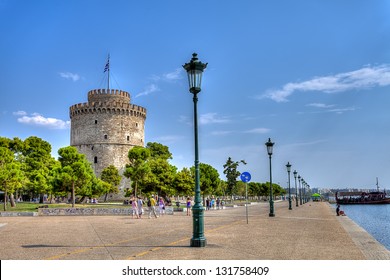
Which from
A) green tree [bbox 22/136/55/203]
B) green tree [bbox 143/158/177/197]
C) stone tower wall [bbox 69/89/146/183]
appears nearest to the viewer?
green tree [bbox 143/158/177/197]

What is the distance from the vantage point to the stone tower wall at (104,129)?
72875 millimetres

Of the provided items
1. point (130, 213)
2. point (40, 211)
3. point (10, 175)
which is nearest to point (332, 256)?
point (130, 213)

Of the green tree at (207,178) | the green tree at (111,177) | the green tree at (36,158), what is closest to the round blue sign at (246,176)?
the green tree at (36,158)

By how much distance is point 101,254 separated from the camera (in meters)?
9.66

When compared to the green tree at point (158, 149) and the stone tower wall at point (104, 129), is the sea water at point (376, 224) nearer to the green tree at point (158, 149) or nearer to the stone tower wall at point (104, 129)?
the green tree at point (158, 149)

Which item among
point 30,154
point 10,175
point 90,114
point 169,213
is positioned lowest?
point 169,213

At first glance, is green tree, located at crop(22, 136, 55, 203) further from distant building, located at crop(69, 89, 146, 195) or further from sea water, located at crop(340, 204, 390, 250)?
sea water, located at crop(340, 204, 390, 250)

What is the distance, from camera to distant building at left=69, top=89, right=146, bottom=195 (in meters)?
72.9

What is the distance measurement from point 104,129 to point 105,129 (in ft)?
0.64

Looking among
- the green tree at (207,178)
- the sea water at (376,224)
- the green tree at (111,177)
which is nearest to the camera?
the sea water at (376,224)

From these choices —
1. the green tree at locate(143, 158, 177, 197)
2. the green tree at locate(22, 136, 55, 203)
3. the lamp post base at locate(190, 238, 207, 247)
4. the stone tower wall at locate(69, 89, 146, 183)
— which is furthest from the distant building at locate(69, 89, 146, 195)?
the lamp post base at locate(190, 238, 207, 247)

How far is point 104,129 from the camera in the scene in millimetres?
73000

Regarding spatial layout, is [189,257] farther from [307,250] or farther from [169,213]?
[169,213]
